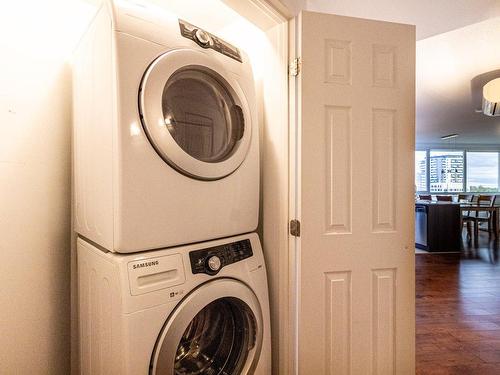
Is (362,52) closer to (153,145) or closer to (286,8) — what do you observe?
(286,8)

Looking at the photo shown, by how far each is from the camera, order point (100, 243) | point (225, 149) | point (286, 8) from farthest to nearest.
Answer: point (286, 8)
point (225, 149)
point (100, 243)

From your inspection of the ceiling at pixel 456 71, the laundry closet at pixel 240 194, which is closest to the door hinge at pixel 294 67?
the laundry closet at pixel 240 194

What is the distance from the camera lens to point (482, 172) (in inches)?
340

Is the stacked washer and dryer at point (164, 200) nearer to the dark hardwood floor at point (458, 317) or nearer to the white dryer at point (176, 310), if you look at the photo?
the white dryer at point (176, 310)

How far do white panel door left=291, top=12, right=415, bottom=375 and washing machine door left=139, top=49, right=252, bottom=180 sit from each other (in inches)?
12.2

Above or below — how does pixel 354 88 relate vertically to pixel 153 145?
above

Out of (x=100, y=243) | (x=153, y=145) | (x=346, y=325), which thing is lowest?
(x=346, y=325)

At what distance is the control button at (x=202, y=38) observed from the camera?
3.75 ft

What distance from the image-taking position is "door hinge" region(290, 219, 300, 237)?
134 cm

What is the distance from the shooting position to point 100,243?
102 cm

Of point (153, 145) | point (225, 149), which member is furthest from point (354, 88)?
point (153, 145)

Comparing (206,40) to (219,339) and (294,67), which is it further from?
(219,339)

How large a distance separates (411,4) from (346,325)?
179 cm

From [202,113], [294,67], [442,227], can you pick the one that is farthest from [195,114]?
[442,227]
